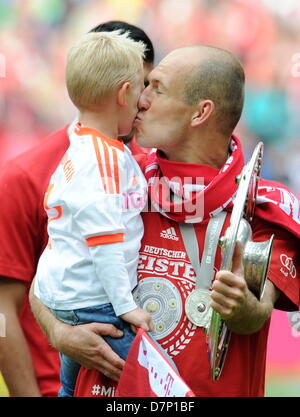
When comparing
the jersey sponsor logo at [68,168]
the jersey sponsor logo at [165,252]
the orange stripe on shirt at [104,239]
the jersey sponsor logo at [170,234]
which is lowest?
the jersey sponsor logo at [165,252]

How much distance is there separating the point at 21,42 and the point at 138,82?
380cm

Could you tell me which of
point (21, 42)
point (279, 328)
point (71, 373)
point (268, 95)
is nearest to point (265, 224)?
point (71, 373)

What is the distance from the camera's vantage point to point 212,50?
9.04 ft

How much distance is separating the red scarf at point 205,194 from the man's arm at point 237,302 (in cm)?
30

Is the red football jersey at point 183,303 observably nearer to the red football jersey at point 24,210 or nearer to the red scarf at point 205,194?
the red scarf at point 205,194

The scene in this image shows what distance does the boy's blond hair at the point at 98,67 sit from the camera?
2.56 meters

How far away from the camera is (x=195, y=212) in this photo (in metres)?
2.58

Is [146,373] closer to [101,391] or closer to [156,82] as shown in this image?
[101,391]

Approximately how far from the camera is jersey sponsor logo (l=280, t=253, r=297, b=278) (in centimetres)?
254

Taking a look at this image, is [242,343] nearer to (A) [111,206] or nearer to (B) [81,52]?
(A) [111,206]

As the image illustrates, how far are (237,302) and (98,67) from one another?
827 mm

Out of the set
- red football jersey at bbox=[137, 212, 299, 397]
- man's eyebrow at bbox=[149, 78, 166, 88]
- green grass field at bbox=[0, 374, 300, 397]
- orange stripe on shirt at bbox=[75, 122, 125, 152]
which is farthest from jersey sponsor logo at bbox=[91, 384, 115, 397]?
green grass field at bbox=[0, 374, 300, 397]

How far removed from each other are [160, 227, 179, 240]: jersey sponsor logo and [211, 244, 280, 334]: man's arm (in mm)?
353

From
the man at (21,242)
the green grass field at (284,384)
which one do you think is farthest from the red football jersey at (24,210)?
the green grass field at (284,384)
